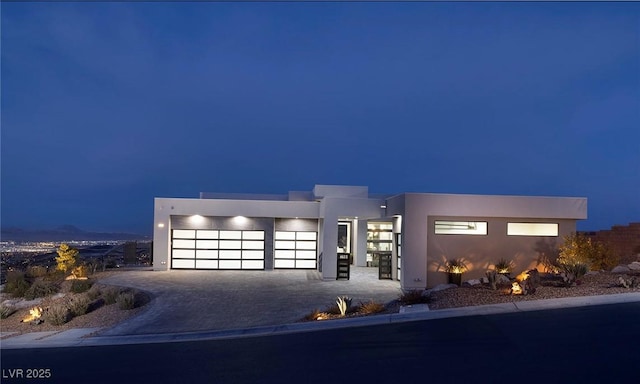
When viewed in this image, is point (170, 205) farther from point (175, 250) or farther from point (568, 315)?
point (568, 315)

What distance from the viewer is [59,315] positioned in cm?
1424

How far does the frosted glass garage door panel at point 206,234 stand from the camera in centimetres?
2459

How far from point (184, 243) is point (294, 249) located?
18.0 ft

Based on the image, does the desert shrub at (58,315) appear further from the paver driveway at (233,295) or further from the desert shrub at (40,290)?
the desert shrub at (40,290)

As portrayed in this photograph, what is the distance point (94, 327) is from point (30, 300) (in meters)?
6.31

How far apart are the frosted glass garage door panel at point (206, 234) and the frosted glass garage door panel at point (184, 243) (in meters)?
0.40

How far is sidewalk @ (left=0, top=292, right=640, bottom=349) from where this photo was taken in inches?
441

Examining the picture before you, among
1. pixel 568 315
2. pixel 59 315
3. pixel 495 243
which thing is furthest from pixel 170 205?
pixel 568 315

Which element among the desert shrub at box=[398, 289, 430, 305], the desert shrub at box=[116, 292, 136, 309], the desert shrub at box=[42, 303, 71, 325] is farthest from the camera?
the desert shrub at box=[116, 292, 136, 309]

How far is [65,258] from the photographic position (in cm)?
2123

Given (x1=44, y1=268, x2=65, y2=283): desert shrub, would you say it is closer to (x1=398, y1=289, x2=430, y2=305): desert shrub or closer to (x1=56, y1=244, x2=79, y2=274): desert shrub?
(x1=56, y1=244, x2=79, y2=274): desert shrub

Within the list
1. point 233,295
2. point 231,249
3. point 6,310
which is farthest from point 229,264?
point 6,310

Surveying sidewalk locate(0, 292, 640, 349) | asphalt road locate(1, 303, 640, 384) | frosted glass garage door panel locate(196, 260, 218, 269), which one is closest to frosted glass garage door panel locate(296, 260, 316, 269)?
frosted glass garage door panel locate(196, 260, 218, 269)

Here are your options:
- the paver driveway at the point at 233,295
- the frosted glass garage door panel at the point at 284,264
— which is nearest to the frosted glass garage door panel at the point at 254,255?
the frosted glass garage door panel at the point at 284,264
